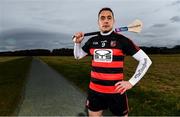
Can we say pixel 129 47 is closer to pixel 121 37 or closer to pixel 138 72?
pixel 121 37

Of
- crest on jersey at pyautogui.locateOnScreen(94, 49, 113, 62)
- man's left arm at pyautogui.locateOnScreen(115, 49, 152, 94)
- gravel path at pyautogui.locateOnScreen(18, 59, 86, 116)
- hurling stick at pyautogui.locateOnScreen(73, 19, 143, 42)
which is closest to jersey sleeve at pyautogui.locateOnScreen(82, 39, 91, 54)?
hurling stick at pyautogui.locateOnScreen(73, 19, 143, 42)

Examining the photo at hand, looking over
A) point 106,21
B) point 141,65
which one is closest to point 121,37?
point 106,21

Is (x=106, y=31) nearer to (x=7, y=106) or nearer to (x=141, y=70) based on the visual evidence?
(x=141, y=70)

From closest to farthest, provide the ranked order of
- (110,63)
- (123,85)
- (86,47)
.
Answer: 1. (123,85)
2. (110,63)
3. (86,47)

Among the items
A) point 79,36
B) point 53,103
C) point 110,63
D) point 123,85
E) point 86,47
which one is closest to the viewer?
point 123,85

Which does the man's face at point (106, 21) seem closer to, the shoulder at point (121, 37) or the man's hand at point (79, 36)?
the shoulder at point (121, 37)

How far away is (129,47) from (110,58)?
0.90ft

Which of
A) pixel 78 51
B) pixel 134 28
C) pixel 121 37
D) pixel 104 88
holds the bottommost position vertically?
pixel 104 88

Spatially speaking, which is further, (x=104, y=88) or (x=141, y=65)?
(x=104, y=88)

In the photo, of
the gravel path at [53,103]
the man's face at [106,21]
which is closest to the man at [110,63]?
the man's face at [106,21]

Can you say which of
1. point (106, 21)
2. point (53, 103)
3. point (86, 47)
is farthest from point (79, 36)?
point (53, 103)

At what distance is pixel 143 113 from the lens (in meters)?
8.26

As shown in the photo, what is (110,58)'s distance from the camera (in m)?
3.99

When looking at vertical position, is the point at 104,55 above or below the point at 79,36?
below
